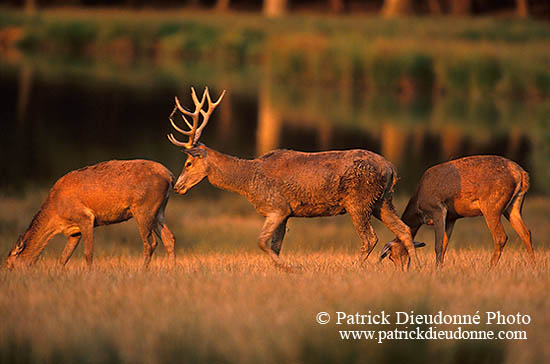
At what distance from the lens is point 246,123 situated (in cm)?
3728

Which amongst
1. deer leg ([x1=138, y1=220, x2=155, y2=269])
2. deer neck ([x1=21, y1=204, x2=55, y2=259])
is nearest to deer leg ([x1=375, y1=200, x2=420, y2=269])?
deer leg ([x1=138, y1=220, x2=155, y2=269])

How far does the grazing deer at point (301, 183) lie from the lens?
11406mm

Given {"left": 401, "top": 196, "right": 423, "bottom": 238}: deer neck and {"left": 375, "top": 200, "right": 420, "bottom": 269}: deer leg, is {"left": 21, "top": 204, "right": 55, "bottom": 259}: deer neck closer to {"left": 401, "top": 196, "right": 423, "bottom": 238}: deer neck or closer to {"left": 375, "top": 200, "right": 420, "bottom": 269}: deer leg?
{"left": 375, "top": 200, "right": 420, "bottom": 269}: deer leg

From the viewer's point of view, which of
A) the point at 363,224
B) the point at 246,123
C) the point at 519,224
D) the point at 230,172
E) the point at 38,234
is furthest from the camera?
the point at 246,123

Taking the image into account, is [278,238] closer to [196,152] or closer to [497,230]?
[196,152]

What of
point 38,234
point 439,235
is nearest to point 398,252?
point 439,235

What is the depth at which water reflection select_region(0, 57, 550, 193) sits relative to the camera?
2866 cm

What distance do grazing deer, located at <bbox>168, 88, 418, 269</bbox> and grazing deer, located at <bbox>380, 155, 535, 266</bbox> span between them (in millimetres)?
628

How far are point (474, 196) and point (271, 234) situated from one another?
257 cm

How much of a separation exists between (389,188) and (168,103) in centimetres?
3068

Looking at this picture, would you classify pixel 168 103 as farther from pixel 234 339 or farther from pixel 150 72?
pixel 234 339

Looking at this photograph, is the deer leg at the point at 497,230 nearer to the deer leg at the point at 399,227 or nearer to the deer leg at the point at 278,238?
the deer leg at the point at 399,227

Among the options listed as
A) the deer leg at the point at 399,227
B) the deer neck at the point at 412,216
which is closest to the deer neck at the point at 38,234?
the deer leg at the point at 399,227

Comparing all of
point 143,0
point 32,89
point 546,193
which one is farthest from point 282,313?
point 143,0
